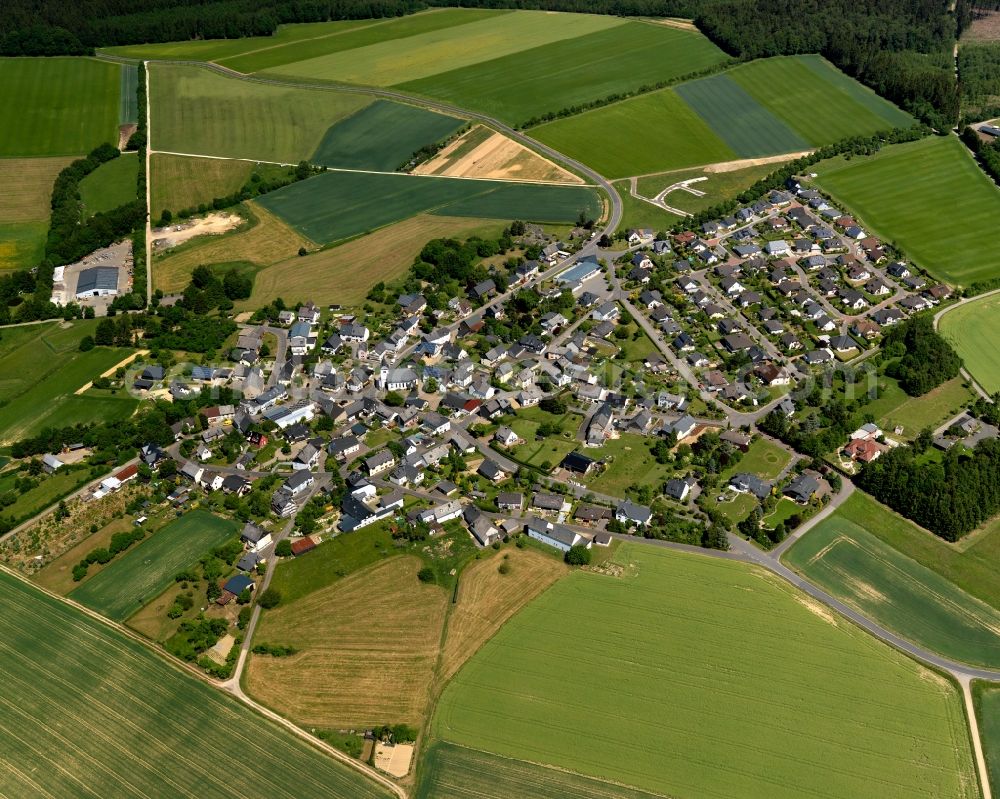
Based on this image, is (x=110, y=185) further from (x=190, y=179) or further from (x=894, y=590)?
(x=894, y=590)

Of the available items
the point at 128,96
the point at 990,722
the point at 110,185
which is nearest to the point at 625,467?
the point at 990,722

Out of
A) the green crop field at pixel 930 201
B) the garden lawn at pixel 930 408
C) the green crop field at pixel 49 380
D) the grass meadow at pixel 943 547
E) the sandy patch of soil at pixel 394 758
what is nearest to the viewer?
the sandy patch of soil at pixel 394 758

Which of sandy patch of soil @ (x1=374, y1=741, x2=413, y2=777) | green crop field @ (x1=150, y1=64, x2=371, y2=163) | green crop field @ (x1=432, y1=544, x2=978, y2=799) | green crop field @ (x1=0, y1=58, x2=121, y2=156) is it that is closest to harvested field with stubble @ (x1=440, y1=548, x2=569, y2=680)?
green crop field @ (x1=432, y1=544, x2=978, y2=799)

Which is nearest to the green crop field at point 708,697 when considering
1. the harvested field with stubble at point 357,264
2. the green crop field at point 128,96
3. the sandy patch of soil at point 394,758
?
the sandy patch of soil at point 394,758

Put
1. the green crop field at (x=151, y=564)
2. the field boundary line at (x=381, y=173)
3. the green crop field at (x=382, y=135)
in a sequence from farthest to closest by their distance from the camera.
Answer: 1. the green crop field at (x=382, y=135)
2. the field boundary line at (x=381, y=173)
3. the green crop field at (x=151, y=564)

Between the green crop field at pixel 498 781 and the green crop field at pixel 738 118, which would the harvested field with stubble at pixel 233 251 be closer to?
the green crop field at pixel 738 118

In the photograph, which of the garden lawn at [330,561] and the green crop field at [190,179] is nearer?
the garden lawn at [330,561]

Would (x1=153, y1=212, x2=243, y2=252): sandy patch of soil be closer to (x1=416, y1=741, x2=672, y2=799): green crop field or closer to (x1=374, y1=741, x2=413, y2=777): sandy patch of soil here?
(x1=374, y1=741, x2=413, y2=777): sandy patch of soil
